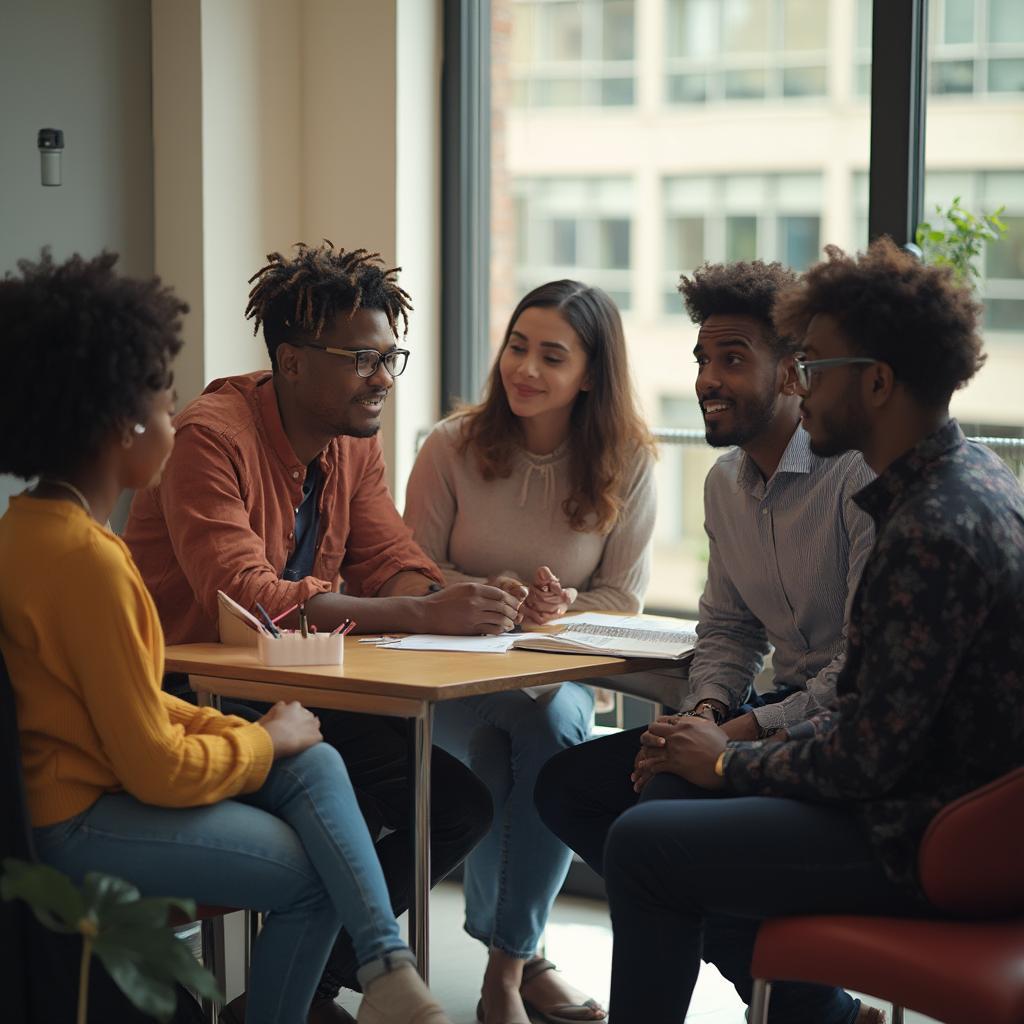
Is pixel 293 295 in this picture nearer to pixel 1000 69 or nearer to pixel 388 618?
pixel 388 618

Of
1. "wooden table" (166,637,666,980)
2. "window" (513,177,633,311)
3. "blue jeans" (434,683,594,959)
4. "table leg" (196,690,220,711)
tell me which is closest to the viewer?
"wooden table" (166,637,666,980)

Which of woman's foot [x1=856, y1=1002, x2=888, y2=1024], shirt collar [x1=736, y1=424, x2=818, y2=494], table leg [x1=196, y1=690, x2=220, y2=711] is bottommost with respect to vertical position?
woman's foot [x1=856, y1=1002, x2=888, y2=1024]

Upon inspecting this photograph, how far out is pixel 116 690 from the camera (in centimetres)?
176

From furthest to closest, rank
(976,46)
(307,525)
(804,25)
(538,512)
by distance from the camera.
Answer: (804,25)
(976,46)
(538,512)
(307,525)

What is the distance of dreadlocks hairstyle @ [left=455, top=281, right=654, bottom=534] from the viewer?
307 cm

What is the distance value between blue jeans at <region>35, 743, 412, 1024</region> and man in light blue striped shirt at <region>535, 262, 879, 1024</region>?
0.68m

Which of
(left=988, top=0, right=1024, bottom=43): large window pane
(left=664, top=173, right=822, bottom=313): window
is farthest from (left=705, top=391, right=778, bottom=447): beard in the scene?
(left=664, top=173, right=822, bottom=313): window

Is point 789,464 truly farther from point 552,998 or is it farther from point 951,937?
point 552,998

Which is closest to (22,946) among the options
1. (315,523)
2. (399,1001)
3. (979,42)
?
(399,1001)

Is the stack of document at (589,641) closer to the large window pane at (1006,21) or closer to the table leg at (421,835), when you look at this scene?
the table leg at (421,835)

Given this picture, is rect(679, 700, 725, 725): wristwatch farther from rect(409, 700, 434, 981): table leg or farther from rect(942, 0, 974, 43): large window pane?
rect(942, 0, 974, 43): large window pane

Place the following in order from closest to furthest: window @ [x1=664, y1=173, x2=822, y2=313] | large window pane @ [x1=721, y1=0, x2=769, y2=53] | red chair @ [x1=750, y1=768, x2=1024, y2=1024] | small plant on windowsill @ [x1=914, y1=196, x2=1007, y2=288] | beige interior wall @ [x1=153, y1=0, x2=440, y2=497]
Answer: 1. red chair @ [x1=750, y1=768, x2=1024, y2=1024]
2. small plant on windowsill @ [x1=914, y1=196, x2=1007, y2=288]
3. beige interior wall @ [x1=153, y1=0, x2=440, y2=497]
4. large window pane @ [x1=721, y1=0, x2=769, y2=53]
5. window @ [x1=664, y1=173, x2=822, y2=313]

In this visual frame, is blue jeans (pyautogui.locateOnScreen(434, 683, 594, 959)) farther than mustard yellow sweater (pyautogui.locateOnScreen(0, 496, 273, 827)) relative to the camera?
Yes

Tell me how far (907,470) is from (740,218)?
406 cm
